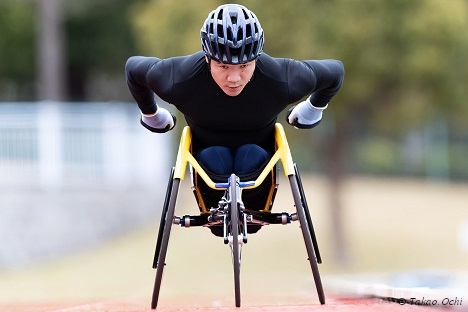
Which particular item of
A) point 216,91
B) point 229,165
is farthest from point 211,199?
point 216,91

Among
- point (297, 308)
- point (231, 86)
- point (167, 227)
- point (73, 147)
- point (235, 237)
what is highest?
point (73, 147)

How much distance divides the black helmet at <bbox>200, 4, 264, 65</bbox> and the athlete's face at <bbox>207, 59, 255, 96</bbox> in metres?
0.06

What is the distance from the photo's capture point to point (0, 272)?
20.3 metres

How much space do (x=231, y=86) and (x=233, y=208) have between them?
0.79 meters

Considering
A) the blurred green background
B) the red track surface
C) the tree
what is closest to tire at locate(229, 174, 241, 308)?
the red track surface

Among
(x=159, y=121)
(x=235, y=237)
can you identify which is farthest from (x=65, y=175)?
(x=235, y=237)

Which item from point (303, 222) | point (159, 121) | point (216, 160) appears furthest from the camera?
point (159, 121)

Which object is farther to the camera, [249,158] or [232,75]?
[249,158]

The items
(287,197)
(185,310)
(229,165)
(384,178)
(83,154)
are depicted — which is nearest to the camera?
(185,310)

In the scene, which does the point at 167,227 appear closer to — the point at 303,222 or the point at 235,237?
the point at 235,237

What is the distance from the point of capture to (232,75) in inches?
275

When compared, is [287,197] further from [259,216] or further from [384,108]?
[259,216]

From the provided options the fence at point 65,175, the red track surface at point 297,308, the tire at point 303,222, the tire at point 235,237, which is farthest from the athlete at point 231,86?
the fence at point 65,175

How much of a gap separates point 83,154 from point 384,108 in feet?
19.2
